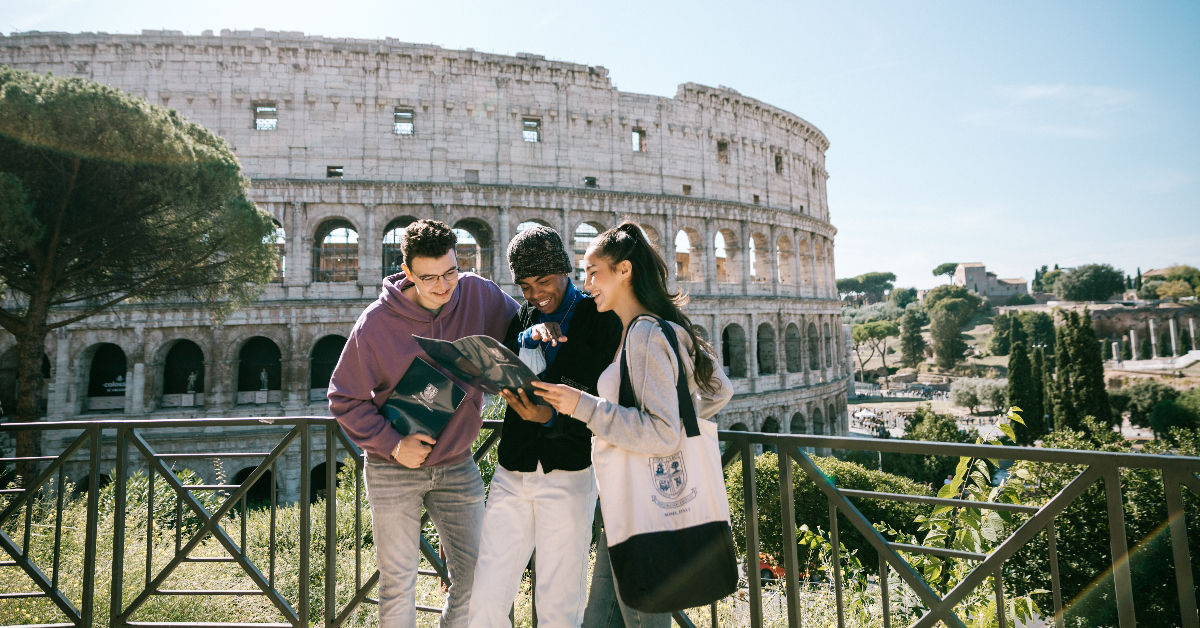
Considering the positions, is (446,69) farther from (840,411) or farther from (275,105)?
(840,411)

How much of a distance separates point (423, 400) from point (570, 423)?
2.16 feet

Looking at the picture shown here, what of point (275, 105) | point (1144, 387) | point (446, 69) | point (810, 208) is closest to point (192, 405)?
point (275, 105)

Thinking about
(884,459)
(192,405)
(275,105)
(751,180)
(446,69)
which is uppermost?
(446,69)

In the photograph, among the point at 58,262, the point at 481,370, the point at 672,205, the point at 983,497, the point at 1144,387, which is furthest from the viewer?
the point at 1144,387

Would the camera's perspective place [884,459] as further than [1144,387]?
No

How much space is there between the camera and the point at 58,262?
1129cm

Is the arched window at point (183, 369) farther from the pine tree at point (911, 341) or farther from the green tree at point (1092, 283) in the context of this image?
the green tree at point (1092, 283)

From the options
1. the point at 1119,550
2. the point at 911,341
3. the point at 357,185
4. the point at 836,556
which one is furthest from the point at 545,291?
the point at 911,341

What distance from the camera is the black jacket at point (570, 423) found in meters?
1.99

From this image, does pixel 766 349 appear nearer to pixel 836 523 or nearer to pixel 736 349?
pixel 736 349

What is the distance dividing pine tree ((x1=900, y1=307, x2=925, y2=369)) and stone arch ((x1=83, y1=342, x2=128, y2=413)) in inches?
2456

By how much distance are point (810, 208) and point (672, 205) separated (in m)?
8.74

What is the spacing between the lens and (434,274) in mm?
2277

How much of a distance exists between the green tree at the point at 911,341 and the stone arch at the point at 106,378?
6238cm
